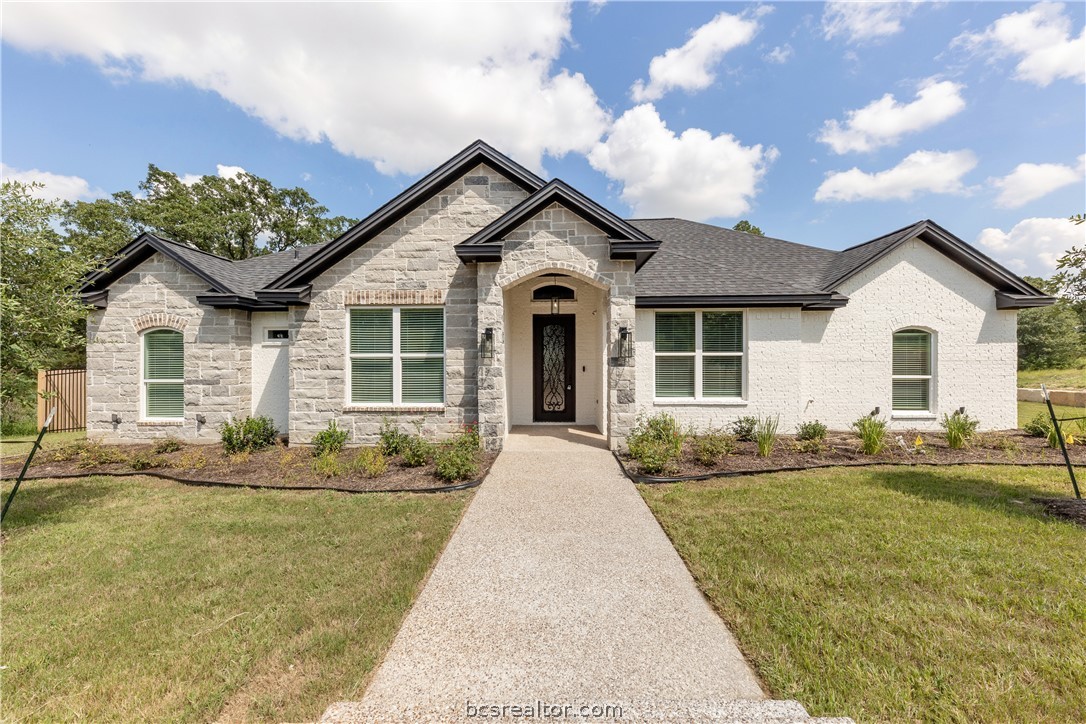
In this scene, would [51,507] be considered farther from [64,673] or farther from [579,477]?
[579,477]

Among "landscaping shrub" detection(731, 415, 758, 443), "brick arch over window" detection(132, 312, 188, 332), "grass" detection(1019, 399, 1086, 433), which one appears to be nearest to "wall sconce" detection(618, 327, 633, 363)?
"landscaping shrub" detection(731, 415, 758, 443)

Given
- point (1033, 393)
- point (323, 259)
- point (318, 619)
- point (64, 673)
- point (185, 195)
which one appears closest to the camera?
point (64, 673)

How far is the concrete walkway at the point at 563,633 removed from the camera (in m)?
2.40

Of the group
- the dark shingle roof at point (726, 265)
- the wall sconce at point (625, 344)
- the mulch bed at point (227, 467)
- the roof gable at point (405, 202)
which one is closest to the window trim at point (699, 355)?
the dark shingle roof at point (726, 265)

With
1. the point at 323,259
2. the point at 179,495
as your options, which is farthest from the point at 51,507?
the point at 323,259

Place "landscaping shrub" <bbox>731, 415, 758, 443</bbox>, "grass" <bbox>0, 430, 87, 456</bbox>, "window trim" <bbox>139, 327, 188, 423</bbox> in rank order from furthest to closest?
"window trim" <bbox>139, 327, 188, 423</bbox>, "grass" <bbox>0, 430, 87, 456</bbox>, "landscaping shrub" <bbox>731, 415, 758, 443</bbox>

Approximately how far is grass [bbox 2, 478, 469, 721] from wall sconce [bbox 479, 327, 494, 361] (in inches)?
115

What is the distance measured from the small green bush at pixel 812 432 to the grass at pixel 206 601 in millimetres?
7576

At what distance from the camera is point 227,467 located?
284 inches

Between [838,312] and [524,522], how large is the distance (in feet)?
29.8

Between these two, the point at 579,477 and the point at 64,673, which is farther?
the point at 579,477

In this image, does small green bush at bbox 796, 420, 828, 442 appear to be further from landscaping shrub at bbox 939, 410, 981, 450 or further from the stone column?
the stone column

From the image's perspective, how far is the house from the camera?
827cm

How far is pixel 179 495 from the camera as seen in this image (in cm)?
598
